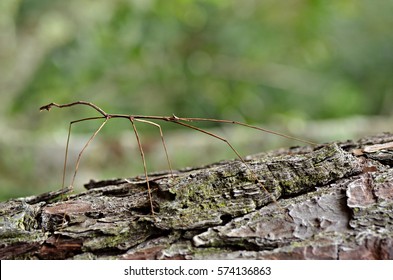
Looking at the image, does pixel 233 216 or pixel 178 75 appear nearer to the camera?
pixel 233 216

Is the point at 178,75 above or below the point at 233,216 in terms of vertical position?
above

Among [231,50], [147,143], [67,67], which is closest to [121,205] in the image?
[147,143]

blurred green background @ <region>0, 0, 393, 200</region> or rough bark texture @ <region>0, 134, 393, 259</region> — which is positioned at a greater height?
blurred green background @ <region>0, 0, 393, 200</region>

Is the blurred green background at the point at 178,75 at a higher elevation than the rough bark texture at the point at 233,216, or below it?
higher

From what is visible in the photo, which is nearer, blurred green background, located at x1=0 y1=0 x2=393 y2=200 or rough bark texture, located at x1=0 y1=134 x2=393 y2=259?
rough bark texture, located at x1=0 y1=134 x2=393 y2=259
